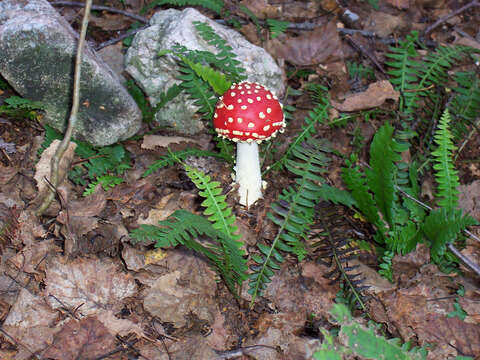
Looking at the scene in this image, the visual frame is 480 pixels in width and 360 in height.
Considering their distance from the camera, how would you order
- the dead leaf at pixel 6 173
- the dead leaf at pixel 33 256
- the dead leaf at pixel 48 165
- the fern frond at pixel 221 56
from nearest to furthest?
the dead leaf at pixel 33 256 → the dead leaf at pixel 48 165 → the dead leaf at pixel 6 173 → the fern frond at pixel 221 56

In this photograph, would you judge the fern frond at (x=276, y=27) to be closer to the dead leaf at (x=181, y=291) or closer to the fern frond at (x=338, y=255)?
the fern frond at (x=338, y=255)

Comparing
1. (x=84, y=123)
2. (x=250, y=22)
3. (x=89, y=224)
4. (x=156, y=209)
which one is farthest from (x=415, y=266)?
(x=250, y=22)

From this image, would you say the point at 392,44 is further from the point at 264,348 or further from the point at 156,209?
the point at 264,348

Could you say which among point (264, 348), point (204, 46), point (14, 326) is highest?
point (204, 46)

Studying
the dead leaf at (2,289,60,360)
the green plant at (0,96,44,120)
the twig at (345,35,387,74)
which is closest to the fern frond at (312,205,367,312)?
the dead leaf at (2,289,60,360)

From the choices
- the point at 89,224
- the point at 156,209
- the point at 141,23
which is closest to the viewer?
the point at 89,224

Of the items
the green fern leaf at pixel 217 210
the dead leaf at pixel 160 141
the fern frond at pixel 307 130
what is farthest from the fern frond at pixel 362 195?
the dead leaf at pixel 160 141

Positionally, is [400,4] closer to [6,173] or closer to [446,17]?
[446,17]
